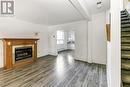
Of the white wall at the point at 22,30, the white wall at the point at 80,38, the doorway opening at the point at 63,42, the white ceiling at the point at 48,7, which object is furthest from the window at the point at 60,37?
the white ceiling at the point at 48,7

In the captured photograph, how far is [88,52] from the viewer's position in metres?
5.90

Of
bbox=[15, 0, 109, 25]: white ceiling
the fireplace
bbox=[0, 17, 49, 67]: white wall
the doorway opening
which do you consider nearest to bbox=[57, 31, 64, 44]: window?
the doorway opening

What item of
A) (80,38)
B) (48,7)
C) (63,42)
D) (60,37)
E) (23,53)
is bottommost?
(23,53)

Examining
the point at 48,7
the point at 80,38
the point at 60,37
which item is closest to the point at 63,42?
the point at 60,37

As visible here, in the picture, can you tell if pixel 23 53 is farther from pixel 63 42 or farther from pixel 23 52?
pixel 63 42

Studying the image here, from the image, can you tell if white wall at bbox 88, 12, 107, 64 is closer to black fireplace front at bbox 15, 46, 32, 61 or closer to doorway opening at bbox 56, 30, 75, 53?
black fireplace front at bbox 15, 46, 32, 61

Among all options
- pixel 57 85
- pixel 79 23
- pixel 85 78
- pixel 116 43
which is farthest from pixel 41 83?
pixel 79 23

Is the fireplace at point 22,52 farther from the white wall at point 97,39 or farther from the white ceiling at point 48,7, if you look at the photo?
the white wall at point 97,39

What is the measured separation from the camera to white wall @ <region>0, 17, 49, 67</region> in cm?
492

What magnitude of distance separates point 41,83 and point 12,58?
249 cm

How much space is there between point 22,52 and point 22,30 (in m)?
1.29

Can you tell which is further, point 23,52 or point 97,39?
point 23,52

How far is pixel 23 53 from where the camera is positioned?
5.67 meters

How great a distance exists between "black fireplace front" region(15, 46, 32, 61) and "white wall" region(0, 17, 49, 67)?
0.72 m
